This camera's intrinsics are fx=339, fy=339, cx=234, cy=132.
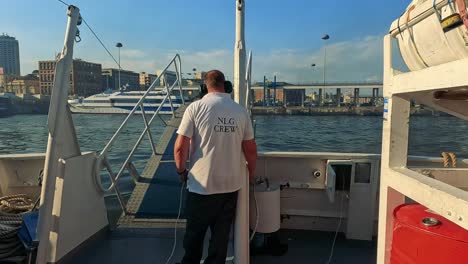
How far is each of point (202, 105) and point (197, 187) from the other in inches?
20.7

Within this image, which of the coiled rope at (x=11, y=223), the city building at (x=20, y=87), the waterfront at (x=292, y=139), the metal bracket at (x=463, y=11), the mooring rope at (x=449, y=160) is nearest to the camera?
the metal bracket at (x=463, y=11)

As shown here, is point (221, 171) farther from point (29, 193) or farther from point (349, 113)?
point (349, 113)

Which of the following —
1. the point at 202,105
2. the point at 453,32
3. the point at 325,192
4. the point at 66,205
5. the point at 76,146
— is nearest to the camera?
the point at 453,32

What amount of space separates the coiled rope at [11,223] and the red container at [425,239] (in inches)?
95.5

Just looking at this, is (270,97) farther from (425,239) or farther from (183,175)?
(425,239)

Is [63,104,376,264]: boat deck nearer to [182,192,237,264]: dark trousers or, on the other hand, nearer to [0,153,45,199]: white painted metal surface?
[182,192,237,264]: dark trousers

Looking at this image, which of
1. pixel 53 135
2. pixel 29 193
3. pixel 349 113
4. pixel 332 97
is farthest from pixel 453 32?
pixel 332 97

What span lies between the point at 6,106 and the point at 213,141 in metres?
62.9

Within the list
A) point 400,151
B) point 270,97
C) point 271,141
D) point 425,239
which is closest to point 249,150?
point 400,151

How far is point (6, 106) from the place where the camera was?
53.6 meters

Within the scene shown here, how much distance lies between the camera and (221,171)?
2158 mm

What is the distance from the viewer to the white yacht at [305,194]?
1.30m

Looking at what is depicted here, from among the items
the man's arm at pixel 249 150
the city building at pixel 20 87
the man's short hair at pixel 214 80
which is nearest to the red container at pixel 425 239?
the man's arm at pixel 249 150

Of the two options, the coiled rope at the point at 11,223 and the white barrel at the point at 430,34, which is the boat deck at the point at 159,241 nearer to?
the coiled rope at the point at 11,223
